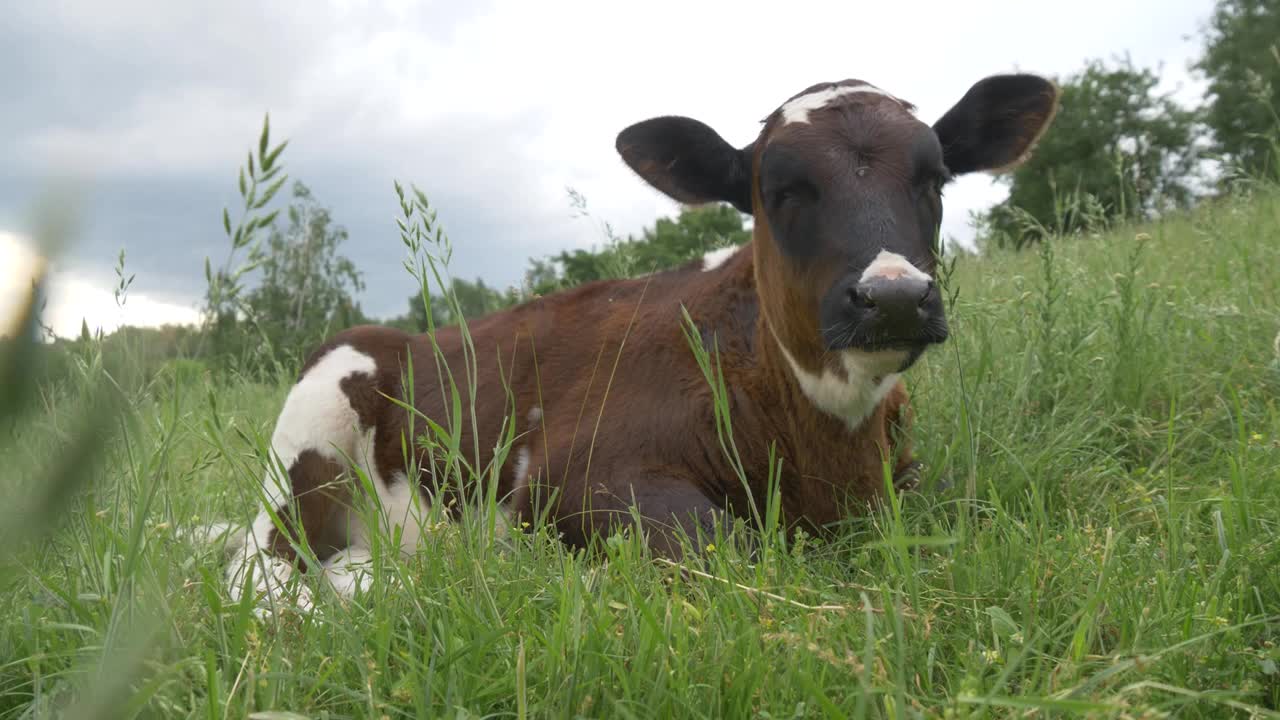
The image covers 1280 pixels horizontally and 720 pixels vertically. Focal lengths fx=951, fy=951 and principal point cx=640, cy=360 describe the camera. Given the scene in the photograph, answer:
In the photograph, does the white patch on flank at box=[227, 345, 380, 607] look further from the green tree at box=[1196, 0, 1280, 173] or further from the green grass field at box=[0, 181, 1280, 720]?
the green tree at box=[1196, 0, 1280, 173]

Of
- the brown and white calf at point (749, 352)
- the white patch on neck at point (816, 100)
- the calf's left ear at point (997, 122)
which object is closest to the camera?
the brown and white calf at point (749, 352)

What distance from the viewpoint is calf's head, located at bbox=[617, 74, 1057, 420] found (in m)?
2.90

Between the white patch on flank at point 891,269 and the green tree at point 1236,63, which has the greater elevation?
the green tree at point 1236,63

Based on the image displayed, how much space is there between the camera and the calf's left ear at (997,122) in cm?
388

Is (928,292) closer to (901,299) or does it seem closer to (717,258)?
(901,299)

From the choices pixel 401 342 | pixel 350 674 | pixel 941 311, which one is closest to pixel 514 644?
pixel 350 674

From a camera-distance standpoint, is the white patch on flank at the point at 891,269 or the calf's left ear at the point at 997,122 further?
the calf's left ear at the point at 997,122

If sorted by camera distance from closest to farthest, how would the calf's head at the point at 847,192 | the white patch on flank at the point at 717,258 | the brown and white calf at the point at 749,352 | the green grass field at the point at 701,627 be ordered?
1. the green grass field at the point at 701,627
2. the calf's head at the point at 847,192
3. the brown and white calf at the point at 749,352
4. the white patch on flank at the point at 717,258

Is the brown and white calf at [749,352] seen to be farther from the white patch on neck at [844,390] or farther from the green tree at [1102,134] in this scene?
the green tree at [1102,134]

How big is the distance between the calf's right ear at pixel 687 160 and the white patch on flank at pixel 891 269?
1.13 metres

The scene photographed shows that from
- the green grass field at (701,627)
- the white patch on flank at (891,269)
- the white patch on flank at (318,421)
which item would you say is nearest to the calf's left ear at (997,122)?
the white patch on flank at (891,269)

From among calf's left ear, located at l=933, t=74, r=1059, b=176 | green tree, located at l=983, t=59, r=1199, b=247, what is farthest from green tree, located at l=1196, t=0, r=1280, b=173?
calf's left ear, located at l=933, t=74, r=1059, b=176

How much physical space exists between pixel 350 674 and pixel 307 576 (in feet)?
1.39

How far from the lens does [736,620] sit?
198 cm
